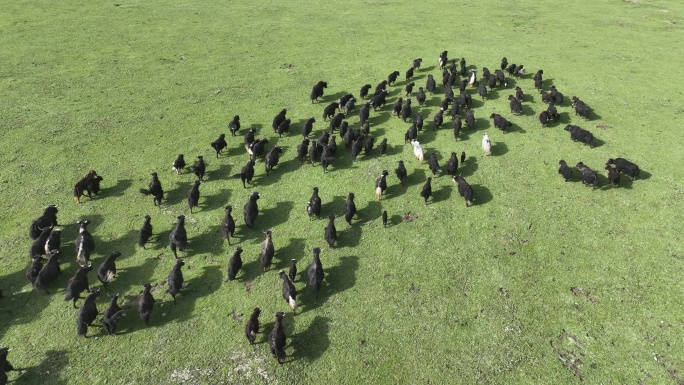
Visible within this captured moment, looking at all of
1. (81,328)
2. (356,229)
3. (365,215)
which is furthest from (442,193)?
(81,328)

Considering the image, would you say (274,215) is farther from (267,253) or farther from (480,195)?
(480,195)

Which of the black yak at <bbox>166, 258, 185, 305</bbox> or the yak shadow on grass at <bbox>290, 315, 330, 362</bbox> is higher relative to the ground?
the black yak at <bbox>166, 258, 185, 305</bbox>

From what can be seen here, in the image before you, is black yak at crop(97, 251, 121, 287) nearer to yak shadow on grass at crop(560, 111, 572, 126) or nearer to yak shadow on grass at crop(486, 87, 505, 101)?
yak shadow on grass at crop(560, 111, 572, 126)

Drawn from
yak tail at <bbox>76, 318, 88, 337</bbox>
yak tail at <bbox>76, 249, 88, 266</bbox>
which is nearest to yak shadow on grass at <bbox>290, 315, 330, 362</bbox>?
yak tail at <bbox>76, 318, 88, 337</bbox>

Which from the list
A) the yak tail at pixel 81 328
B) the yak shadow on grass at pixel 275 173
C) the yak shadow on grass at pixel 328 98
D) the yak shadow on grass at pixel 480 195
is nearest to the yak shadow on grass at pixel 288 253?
the yak shadow on grass at pixel 275 173

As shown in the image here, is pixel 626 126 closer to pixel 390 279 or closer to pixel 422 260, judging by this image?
pixel 422 260

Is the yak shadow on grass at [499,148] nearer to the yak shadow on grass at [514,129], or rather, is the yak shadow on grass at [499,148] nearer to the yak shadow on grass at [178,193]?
the yak shadow on grass at [514,129]
